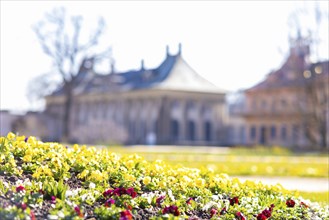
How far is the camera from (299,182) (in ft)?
57.5

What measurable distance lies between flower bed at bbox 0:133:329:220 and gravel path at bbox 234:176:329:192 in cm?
695

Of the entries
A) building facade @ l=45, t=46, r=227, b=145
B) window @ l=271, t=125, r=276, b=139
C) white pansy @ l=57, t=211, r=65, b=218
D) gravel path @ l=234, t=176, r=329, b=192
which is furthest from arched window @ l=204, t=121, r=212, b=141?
white pansy @ l=57, t=211, r=65, b=218

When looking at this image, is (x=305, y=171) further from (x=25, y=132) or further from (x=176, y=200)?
(x=25, y=132)

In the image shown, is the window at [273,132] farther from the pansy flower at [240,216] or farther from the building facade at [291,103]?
the pansy flower at [240,216]

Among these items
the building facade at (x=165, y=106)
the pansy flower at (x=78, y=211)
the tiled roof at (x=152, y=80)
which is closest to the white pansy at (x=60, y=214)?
the pansy flower at (x=78, y=211)

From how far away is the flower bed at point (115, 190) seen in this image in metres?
6.30

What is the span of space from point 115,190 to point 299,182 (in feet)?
37.2

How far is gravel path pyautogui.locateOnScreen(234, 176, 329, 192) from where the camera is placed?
15.8 m

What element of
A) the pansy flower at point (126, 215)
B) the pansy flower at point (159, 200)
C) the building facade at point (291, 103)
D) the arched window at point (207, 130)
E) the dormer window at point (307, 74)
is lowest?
the arched window at point (207, 130)

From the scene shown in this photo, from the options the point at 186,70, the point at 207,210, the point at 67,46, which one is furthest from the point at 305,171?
the point at 186,70

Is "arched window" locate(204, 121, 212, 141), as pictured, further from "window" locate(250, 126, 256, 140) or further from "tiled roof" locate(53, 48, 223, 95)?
"window" locate(250, 126, 256, 140)

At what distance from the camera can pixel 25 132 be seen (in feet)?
167

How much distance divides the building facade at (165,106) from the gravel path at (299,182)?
3996cm

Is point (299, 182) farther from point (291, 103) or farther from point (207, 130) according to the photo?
point (207, 130)
